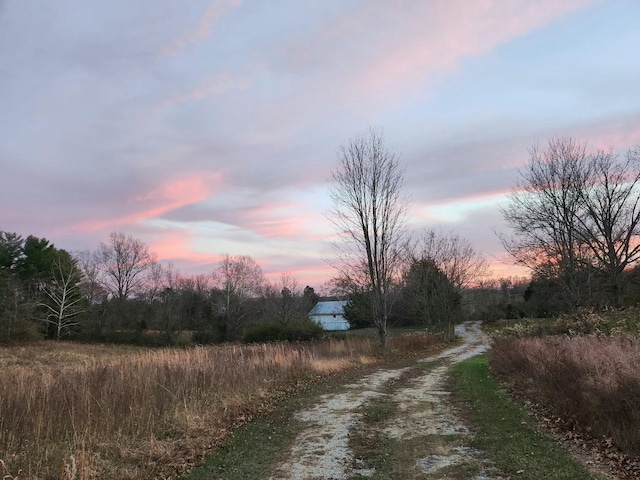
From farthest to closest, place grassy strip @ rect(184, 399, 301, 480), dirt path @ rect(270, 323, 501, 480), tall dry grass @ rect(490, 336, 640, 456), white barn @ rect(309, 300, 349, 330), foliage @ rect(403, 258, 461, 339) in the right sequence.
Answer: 1. white barn @ rect(309, 300, 349, 330)
2. foliage @ rect(403, 258, 461, 339)
3. tall dry grass @ rect(490, 336, 640, 456)
4. grassy strip @ rect(184, 399, 301, 480)
5. dirt path @ rect(270, 323, 501, 480)

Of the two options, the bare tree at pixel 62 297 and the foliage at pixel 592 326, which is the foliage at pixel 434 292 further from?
the bare tree at pixel 62 297

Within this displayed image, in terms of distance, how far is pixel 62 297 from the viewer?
48469mm

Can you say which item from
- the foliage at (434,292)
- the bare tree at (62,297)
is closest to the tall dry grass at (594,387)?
the foliage at (434,292)

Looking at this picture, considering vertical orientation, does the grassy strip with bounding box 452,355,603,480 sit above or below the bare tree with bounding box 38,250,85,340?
below

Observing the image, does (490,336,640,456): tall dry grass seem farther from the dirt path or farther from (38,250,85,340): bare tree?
(38,250,85,340): bare tree

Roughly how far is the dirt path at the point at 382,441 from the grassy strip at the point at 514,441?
29 cm

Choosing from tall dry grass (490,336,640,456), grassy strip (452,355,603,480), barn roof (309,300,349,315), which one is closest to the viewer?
grassy strip (452,355,603,480)

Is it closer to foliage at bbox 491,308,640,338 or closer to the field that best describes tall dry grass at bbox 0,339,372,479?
the field

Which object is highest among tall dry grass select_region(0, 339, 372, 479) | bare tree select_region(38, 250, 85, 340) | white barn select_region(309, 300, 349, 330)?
bare tree select_region(38, 250, 85, 340)

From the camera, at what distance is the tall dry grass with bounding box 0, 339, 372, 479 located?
5.45 meters

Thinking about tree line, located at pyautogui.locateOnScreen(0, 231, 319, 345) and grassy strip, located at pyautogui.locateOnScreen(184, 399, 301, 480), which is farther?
tree line, located at pyautogui.locateOnScreen(0, 231, 319, 345)

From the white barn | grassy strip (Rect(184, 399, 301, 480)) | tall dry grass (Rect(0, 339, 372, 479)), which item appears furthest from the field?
the white barn

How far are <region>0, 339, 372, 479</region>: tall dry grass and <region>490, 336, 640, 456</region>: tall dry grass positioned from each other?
594 centimetres

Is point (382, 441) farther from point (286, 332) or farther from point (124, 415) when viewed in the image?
point (286, 332)
